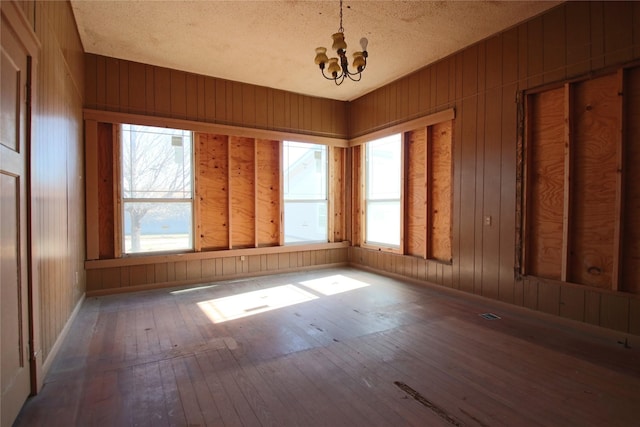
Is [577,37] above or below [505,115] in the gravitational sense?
above

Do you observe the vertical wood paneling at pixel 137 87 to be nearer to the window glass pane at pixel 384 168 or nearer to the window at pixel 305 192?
the window at pixel 305 192

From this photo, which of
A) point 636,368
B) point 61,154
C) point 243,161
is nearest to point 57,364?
point 61,154

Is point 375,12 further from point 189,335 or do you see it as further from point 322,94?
point 189,335

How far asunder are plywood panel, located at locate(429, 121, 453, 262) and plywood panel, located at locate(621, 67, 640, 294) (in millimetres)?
1820

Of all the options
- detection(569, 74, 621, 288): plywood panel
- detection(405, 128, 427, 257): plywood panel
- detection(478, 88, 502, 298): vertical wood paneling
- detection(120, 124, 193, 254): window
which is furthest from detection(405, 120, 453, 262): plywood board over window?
detection(120, 124, 193, 254): window

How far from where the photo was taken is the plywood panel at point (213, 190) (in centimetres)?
507

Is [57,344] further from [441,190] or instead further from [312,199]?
[441,190]

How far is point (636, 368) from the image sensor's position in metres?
2.44

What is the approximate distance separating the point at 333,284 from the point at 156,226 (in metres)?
2.68

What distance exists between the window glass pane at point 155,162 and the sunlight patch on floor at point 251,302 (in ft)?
5.81

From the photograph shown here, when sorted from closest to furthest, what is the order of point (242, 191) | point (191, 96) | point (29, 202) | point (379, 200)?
point (29, 202) → point (191, 96) → point (242, 191) → point (379, 200)

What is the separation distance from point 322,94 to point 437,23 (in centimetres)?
262

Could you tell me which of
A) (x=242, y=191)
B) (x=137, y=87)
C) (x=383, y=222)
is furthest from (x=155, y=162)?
(x=383, y=222)

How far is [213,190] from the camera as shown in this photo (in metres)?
5.17
